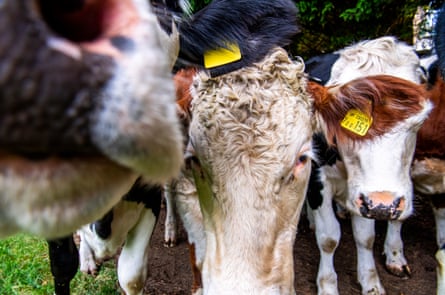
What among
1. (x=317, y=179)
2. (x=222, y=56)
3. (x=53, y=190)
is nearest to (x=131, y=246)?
(x=222, y=56)

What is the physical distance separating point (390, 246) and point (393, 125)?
7.15 feet

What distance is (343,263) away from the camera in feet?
15.4

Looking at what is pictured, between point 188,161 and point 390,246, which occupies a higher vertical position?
point 188,161

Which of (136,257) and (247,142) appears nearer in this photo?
(247,142)

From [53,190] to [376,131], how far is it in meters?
2.12

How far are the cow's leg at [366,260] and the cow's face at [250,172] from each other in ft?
6.25

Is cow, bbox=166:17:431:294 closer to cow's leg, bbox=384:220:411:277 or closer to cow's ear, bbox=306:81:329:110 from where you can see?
cow's ear, bbox=306:81:329:110

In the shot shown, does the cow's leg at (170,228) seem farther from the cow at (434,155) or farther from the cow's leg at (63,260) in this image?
the cow at (434,155)

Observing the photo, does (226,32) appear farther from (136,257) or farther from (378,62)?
(378,62)

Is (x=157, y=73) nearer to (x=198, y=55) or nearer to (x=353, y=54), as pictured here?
(x=198, y=55)

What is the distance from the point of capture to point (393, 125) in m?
2.73

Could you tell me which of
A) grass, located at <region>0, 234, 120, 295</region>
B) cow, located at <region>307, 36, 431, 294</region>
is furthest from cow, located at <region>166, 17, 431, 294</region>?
grass, located at <region>0, 234, 120, 295</region>

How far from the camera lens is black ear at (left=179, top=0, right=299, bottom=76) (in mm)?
2379

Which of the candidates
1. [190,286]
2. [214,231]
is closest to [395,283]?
[190,286]
